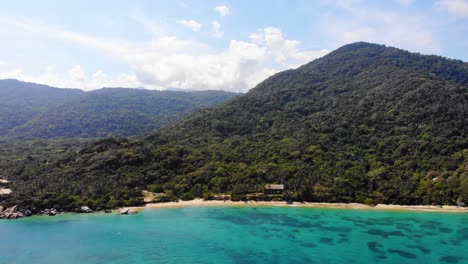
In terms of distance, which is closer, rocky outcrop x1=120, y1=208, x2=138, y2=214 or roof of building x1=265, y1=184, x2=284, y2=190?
rocky outcrop x1=120, y1=208, x2=138, y2=214

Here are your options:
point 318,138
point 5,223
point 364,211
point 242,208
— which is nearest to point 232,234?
point 242,208

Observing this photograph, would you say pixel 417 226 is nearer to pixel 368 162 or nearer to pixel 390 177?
pixel 390 177

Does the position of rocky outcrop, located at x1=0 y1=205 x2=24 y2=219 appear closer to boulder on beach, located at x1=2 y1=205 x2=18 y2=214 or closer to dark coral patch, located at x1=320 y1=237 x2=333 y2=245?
boulder on beach, located at x1=2 y1=205 x2=18 y2=214

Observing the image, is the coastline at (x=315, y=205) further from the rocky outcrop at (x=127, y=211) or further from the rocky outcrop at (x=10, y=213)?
the rocky outcrop at (x=10, y=213)

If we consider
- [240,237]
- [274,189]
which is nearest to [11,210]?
[240,237]

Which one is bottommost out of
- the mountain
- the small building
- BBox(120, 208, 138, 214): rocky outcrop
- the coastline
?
BBox(120, 208, 138, 214): rocky outcrop

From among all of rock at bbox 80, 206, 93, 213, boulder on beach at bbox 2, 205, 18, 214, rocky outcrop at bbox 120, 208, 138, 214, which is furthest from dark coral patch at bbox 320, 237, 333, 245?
boulder on beach at bbox 2, 205, 18, 214

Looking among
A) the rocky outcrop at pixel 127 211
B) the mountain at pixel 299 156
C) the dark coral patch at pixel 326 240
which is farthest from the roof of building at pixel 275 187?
the rocky outcrop at pixel 127 211
